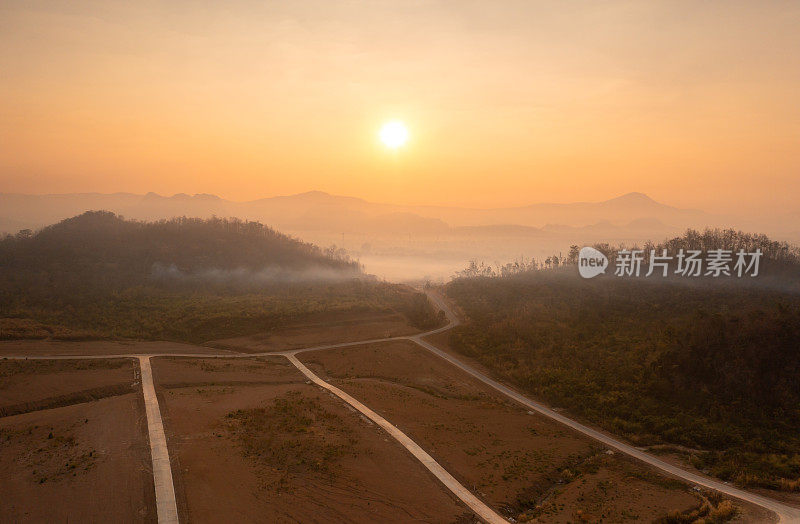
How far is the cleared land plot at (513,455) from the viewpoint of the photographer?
20.4 metres

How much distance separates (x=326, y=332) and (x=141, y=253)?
50.2 m

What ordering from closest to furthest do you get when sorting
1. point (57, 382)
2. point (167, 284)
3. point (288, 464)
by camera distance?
1. point (288, 464)
2. point (57, 382)
3. point (167, 284)

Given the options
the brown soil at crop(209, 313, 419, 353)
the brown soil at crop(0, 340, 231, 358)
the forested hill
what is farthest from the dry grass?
the forested hill

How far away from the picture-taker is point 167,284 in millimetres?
76625

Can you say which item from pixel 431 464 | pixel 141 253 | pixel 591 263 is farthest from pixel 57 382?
pixel 591 263

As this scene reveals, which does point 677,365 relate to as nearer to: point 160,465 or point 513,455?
point 513,455

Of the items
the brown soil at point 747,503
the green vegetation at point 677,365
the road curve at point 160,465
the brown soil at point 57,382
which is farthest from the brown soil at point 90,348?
the brown soil at point 747,503

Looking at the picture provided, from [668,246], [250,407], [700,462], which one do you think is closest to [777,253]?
[668,246]

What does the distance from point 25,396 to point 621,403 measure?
140 feet

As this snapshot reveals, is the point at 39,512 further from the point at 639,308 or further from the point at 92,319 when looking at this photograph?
the point at 639,308

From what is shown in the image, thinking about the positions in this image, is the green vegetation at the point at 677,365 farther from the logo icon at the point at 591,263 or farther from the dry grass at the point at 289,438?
the dry grass at the point at 289,438

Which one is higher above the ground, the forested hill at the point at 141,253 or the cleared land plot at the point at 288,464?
the forested hill at the point at 141,253

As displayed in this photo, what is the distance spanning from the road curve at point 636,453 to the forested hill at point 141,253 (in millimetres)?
52997

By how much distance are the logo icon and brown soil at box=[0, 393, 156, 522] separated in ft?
234
